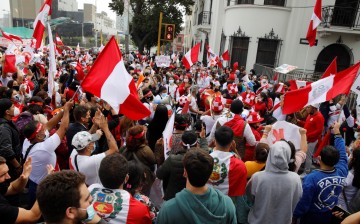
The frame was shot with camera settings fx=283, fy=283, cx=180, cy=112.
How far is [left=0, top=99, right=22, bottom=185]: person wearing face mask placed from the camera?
11.5 feet

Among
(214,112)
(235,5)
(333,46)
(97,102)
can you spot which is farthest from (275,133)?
(235,5)

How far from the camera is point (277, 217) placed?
295cm

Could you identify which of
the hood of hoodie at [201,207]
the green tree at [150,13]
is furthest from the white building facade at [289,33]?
the hood of hoodie at [201,207]

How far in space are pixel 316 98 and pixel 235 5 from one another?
674 inches

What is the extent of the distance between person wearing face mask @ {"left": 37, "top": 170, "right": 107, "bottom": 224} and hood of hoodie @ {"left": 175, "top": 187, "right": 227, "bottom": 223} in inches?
25.8

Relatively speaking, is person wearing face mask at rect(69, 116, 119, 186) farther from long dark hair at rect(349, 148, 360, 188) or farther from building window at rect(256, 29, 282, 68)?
building window at rect(256, 29, 282, 68)

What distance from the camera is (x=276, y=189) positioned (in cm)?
287

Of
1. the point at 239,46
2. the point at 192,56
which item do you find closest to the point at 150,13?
the point at 239,46

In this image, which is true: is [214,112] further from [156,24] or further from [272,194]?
[156,24]

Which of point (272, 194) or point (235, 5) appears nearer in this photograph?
point (272, 194)

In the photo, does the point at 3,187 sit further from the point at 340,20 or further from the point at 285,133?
the point at 340,20

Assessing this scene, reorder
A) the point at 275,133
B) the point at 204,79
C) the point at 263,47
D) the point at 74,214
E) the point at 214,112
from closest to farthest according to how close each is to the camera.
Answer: the point at 74,214, the point at 275,133, the point at 214,112, the point at 204,79, the point at 263,47

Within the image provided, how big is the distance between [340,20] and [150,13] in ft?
72.2

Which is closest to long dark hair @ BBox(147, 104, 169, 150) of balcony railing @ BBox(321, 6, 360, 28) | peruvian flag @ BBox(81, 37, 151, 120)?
peruvian flag @ BBox(81, 37, 151, 120)
